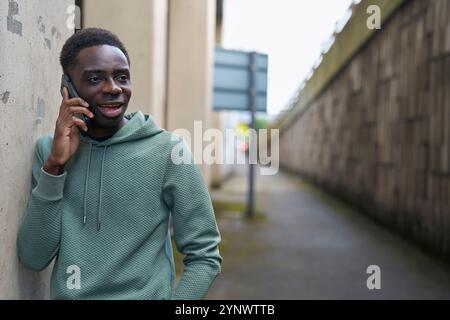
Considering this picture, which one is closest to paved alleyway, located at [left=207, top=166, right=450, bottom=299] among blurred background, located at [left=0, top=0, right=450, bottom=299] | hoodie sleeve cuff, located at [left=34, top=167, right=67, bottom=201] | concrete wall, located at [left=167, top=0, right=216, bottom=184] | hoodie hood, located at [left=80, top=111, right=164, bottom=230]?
blurred background, located at [left=0, top=0, right=450, bottom=299]

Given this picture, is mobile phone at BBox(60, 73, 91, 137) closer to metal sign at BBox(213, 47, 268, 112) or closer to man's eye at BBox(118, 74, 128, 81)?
man's eye at BBox(118, 74, 128, 81)

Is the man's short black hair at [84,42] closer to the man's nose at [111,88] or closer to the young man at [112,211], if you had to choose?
the young man at [112,211]

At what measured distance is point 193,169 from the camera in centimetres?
158

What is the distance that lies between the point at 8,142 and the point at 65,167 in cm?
20

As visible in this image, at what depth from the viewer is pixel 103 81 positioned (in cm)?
155

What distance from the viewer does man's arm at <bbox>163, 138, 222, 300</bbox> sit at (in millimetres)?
1564

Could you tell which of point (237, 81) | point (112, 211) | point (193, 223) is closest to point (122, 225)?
point (112, 211)

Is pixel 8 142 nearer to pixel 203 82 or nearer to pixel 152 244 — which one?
pixel 152 244

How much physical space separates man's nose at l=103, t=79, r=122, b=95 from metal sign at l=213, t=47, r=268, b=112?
27.1 ft

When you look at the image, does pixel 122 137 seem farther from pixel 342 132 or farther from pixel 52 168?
pixel 342 132

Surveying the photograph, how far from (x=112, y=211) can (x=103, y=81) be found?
0.40 m
